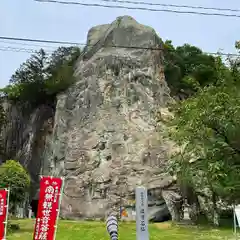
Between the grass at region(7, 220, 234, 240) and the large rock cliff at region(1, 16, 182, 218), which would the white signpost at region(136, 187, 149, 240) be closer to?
the grass at region(7, 220, 234, 240)

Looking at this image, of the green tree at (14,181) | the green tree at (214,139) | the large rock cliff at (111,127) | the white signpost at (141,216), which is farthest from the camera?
the large rock cliff at (111,127)

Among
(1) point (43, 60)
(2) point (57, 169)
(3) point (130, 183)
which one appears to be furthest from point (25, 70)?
(3) point (130, 183)

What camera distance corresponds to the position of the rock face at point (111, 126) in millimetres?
21781

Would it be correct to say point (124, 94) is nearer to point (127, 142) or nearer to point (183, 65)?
point (127, 142)

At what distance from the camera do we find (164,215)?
20.9 meters

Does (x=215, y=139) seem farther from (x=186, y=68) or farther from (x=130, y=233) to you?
(x=186, y=68)

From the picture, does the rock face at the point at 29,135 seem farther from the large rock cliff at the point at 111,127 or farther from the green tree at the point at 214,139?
the green tree at the point at 214,139

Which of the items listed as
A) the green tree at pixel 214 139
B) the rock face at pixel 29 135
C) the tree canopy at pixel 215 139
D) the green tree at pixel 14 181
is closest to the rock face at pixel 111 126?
the rock face at pixel 29 135

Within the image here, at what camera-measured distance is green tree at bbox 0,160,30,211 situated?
1583 centimetres

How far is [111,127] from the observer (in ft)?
76.4

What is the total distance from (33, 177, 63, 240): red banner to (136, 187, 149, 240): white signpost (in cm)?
216

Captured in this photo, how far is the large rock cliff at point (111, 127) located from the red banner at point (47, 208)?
12426mm

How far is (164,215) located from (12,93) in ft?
48.8

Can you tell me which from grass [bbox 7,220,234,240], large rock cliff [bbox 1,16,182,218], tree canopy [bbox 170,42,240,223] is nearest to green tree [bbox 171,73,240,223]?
tree canopy [bbox 170,42,240,223]
